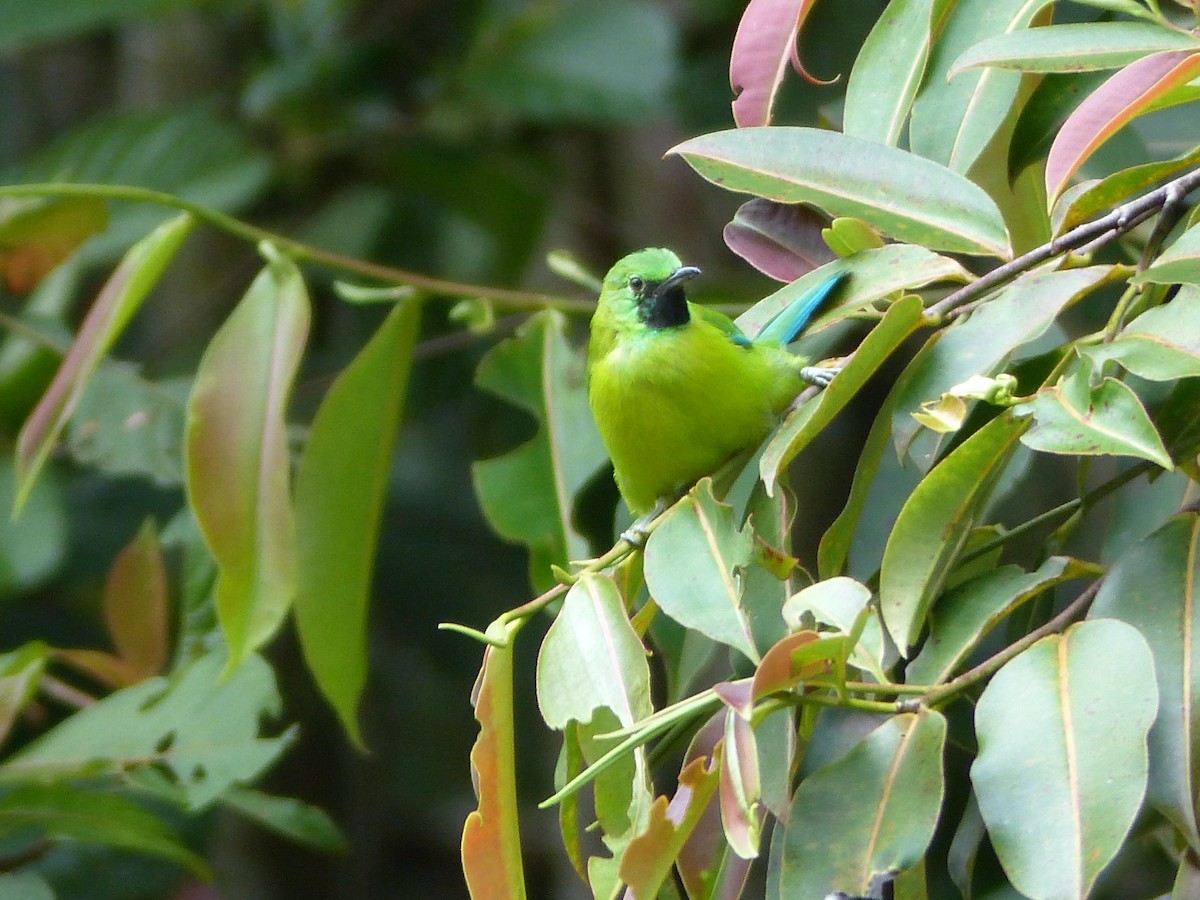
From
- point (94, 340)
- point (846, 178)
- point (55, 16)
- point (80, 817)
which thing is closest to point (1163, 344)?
point (846, 178)

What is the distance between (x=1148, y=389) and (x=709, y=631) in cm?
47

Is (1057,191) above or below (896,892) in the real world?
Answer: above

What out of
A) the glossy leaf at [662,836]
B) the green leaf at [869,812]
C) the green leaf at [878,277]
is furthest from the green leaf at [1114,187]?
the glossy leaf at [662,836]

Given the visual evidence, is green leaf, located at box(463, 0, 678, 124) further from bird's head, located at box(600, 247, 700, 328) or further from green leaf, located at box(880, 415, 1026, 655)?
green leaf, located at box(880, 415, 1026, 655)

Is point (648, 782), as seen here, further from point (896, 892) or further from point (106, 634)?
→ point (106, 634)

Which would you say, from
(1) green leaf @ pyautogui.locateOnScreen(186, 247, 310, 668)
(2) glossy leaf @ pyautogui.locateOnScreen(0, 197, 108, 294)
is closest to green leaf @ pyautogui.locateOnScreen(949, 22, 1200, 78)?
(1) green leaf @ pyautogui.locateOnScreen(186, 247, 310, 668)

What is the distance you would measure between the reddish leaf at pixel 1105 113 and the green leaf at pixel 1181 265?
6.1 inches

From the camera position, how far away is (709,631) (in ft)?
3.42

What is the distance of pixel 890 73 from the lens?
4.67 feet

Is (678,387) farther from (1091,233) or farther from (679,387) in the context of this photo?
(1091,233)

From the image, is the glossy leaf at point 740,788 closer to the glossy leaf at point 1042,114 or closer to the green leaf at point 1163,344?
the green leaf at point 1163,344

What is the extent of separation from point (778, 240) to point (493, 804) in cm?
73

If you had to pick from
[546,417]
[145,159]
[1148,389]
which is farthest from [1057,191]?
[145,159]

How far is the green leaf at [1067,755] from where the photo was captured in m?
0.88
